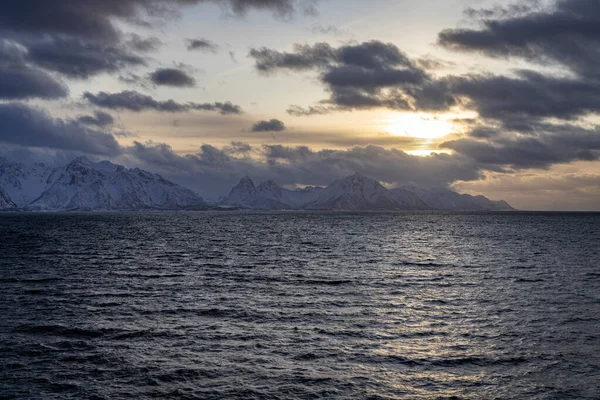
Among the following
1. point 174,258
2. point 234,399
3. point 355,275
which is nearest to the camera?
point 234,399

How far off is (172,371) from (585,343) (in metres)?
26.0

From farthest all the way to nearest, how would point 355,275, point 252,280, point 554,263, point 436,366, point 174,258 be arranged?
point 174,258
point 554,263
point 355,275
point 252,280
point 436,366

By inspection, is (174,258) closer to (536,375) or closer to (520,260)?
(520,260)

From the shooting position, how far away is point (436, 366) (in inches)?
1060

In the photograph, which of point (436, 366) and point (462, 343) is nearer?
point (436, 366)

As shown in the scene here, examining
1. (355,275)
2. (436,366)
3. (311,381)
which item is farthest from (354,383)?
(355,275)

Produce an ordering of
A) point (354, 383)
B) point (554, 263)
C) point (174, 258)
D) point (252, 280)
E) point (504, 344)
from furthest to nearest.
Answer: point (174, 258) < point (554, 263) < point (252, 280) < point (504, 344) < point (354, 383)

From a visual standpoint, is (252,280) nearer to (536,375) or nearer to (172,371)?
(172,371)

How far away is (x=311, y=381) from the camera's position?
80.2 ft

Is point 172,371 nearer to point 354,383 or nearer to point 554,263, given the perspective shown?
point 354,383

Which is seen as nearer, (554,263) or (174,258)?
(554,263)

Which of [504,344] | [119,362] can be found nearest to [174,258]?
[119,362]

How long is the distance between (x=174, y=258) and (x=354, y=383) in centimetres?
6418

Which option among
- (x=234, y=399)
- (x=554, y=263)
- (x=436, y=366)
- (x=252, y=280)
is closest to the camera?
(x=234, y=399)
